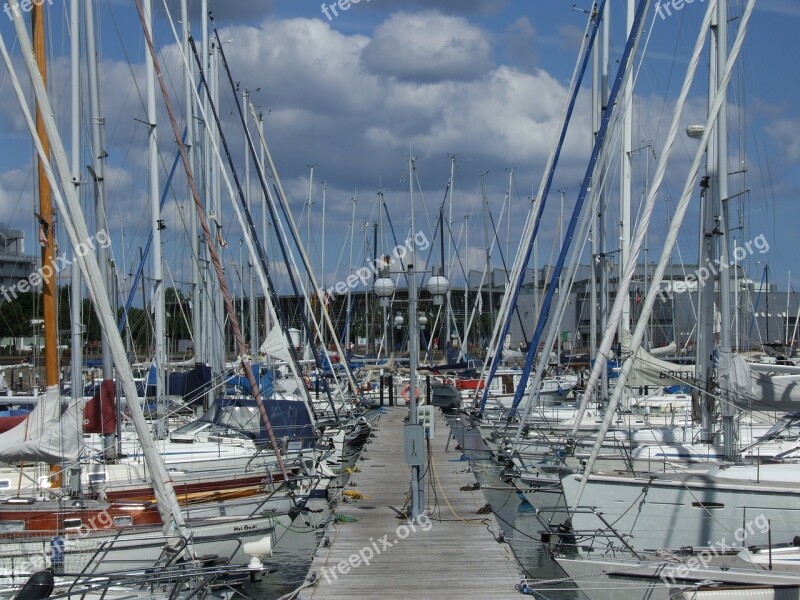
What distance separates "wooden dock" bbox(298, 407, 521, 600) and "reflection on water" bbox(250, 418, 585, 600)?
101cm

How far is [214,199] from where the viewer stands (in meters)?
30.8

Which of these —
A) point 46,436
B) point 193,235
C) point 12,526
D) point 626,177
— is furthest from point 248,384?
point 46,436

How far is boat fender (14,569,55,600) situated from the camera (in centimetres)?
1151

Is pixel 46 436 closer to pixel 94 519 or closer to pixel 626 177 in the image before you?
pixel 94 519

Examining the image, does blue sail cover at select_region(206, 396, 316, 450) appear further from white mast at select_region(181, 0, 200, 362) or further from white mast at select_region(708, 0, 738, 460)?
white mast at select_region(708, 0, 738, 460)

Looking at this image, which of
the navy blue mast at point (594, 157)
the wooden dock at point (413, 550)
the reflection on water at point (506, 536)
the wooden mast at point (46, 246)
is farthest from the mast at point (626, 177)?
the wooden mast at point (46, 246)

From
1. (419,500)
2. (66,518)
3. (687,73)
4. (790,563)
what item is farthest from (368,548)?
(687,73)

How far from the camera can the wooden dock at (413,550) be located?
44.8ft

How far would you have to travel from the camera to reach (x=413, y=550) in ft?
51.5

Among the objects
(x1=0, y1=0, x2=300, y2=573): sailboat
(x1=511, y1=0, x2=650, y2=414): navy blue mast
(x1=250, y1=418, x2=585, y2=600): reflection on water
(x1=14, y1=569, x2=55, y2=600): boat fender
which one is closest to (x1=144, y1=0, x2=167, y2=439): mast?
(x1=250, y1=418, x2=585, y2=600): reflection on water

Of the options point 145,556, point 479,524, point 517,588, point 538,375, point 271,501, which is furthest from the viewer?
point 538,375

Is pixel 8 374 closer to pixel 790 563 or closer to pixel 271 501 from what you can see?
pixel 271 501

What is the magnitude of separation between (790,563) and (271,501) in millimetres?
9298

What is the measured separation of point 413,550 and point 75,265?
8008 mm
